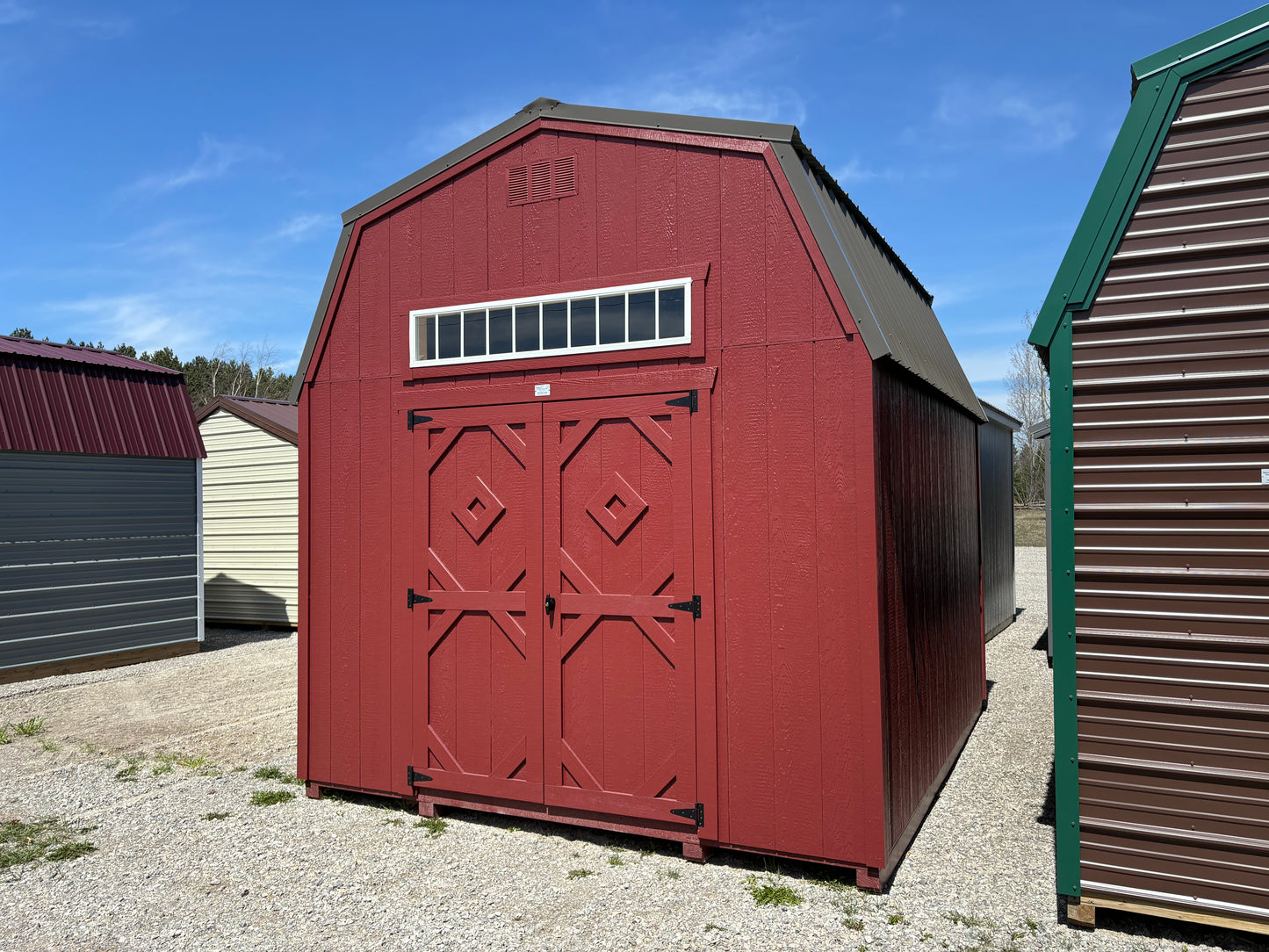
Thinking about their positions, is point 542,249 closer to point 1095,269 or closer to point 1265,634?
point 1095,269

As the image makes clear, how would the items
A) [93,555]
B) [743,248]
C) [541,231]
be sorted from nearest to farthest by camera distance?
[743,248] < [541,231] < [93,555]

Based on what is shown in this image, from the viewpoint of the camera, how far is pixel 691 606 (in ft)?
15.9

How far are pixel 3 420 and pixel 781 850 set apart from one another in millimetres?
10649

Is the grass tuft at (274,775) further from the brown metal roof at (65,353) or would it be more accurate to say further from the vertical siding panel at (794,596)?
the brown metal roof at (65,353)

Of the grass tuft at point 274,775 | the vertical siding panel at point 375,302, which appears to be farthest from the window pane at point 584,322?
the grass tuft at point 274,775

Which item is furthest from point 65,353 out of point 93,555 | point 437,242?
point 437,242

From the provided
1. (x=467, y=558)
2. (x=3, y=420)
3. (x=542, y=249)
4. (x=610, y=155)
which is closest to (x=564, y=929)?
(x=467, y=558)

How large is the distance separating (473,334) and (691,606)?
90.3 inches

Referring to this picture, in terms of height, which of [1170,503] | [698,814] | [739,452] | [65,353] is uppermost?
[65,353]

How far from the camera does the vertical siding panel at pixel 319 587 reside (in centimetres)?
598

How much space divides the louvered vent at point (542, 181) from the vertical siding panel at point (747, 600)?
157 centimetres

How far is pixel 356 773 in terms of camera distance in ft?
19.1

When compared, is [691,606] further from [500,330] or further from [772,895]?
[500,330]

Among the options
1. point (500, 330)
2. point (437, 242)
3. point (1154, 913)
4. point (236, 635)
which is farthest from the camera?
point (236, 635)
